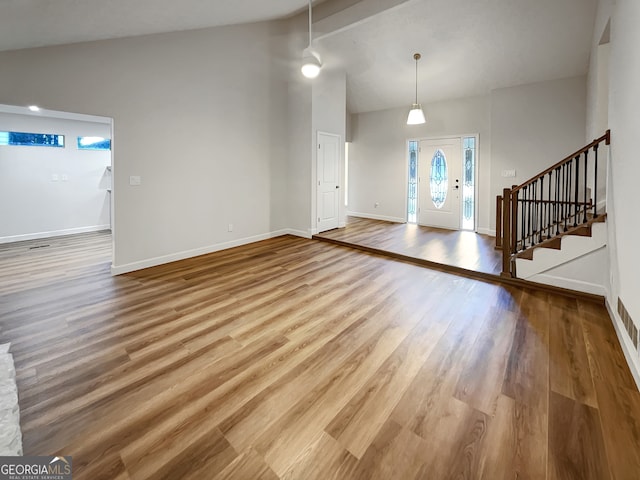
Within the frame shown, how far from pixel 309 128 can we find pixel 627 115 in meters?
4.56

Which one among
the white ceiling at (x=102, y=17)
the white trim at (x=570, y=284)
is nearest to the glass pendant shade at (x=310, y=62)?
the white ceiling at (x=102, y=17)

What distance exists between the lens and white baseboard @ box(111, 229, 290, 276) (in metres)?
4.22

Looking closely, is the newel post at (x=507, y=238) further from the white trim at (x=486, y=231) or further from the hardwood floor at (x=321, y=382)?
the white trim at (x=486, y=231)

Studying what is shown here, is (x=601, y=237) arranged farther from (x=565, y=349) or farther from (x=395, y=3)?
(x=395, y=3)

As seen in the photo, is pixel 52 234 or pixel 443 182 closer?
pixel 52 234

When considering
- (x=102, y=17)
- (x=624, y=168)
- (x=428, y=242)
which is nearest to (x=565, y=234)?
(x=624, y=168)

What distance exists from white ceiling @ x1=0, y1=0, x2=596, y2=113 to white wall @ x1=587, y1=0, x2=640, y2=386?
1.71m

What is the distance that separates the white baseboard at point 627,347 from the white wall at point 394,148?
13.6ft

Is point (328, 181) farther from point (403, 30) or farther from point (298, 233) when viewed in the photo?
point (403, 30)

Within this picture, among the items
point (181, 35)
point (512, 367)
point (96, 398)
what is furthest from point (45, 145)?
point (512, 367)

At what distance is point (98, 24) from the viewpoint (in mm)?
3191

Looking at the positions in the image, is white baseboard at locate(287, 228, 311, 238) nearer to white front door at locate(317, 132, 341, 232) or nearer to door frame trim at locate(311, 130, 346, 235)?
door frame trim at locate(311, 130, 346, 235)

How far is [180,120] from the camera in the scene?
4.59 m

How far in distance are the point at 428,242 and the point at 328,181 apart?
2364mm
